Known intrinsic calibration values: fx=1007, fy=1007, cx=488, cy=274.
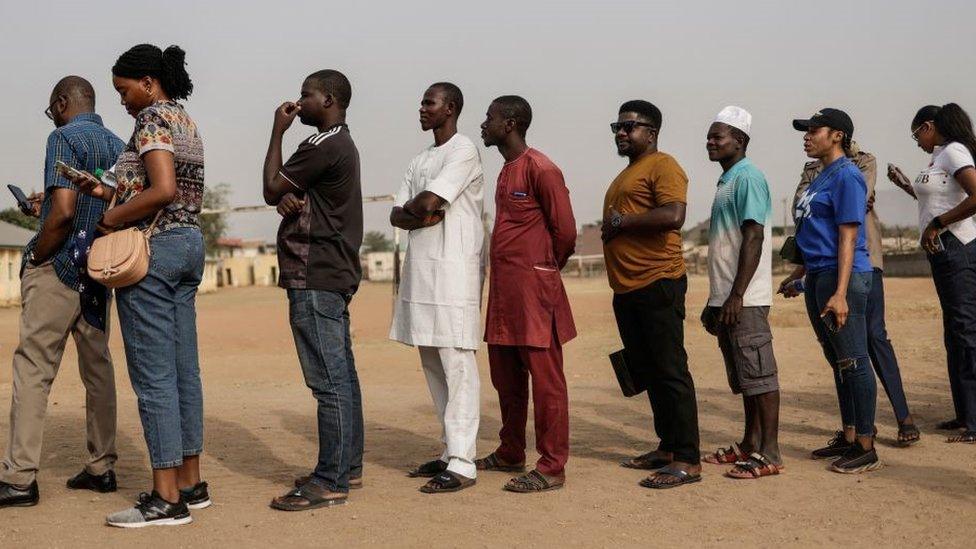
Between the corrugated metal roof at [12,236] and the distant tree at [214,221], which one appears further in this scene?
the distant tree at [214,221]

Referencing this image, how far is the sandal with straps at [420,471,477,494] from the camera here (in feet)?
17.4

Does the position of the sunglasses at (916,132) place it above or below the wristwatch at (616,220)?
above

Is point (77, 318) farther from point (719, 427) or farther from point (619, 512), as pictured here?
point (719, 427)

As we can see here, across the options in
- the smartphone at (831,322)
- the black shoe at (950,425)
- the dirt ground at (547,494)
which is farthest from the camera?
the black shoe at (950,425)

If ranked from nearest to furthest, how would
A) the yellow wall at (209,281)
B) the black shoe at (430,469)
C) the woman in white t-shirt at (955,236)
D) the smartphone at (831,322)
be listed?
the smartphone at (831,322) → the black shoe at (430,469) → the woman in white t-shirt at (955,236) → the yellow wall at (209,281)

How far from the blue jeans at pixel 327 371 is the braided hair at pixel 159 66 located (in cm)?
115

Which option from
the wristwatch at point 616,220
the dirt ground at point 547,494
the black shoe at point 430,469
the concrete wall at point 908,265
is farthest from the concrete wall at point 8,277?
the wristwatch at point 616,220

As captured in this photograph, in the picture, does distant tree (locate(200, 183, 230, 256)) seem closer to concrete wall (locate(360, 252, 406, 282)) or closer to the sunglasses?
concrete wall (locate(360, 252, 406, 282))

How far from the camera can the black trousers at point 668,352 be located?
5.53m

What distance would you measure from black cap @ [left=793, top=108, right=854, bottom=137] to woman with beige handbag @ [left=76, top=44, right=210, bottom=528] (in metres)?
3.44

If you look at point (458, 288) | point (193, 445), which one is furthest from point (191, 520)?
point (458, 288)

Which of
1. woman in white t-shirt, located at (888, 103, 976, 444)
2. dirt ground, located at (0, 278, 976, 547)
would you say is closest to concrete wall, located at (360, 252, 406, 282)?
dirt ground, located at (0, 278, 976, 547)

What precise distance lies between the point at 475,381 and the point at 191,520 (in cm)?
164

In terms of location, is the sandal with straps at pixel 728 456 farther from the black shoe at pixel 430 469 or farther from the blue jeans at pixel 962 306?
the blue jeans at pixel 962 306
